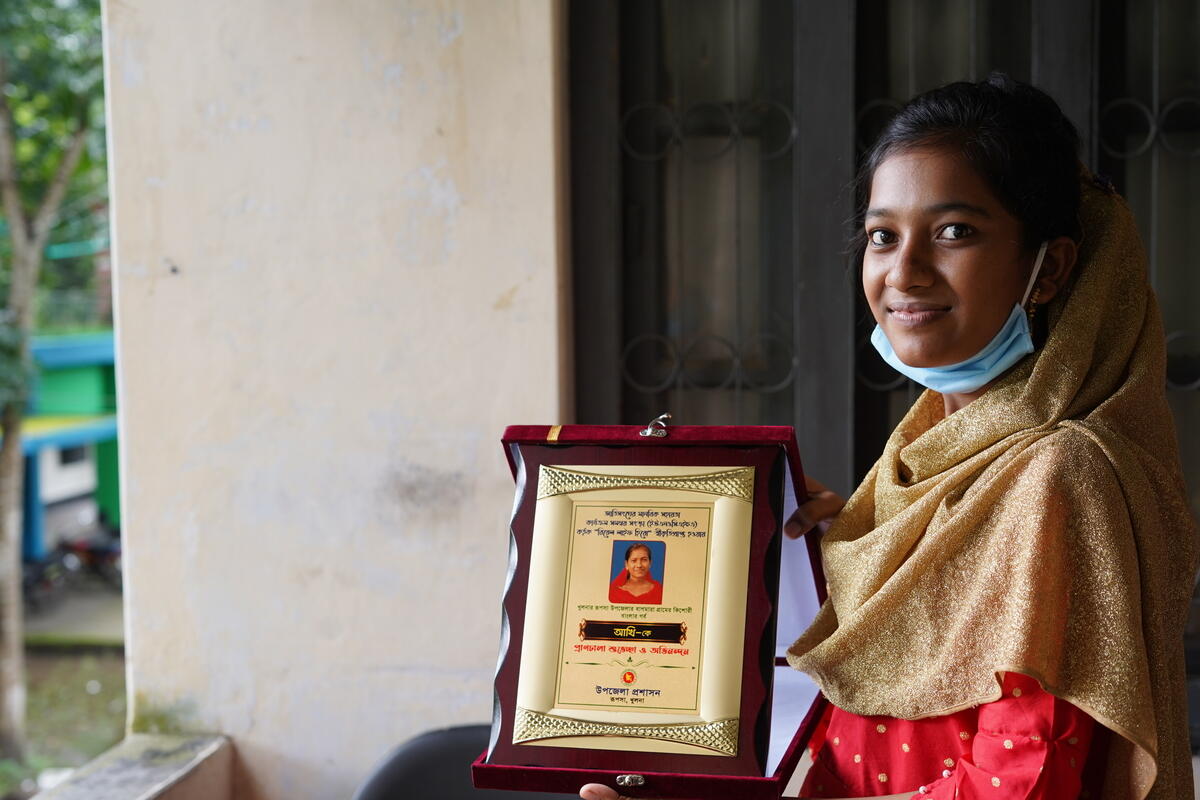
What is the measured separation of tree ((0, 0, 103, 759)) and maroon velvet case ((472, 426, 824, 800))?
613 centimetres

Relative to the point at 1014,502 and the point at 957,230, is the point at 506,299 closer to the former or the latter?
the point at 957,230

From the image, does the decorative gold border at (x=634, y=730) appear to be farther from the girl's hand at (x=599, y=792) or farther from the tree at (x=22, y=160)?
the tree at (x=22, y=160)

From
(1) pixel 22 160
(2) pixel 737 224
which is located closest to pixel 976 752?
(2) pixel 737 224

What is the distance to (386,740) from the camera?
8.27ft

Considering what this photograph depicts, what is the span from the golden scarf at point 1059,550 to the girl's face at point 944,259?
74 mm

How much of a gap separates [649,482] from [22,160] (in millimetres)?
7512

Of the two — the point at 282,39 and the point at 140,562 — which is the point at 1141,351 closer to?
the point at 282,39

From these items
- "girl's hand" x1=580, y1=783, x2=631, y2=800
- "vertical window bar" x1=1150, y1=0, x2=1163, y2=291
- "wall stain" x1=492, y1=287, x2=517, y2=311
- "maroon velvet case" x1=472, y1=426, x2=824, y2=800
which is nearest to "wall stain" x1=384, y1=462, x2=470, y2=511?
"wall stain" x1=492, y1=287, x2=517, y2=311

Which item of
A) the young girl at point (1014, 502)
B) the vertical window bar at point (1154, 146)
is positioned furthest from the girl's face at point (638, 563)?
the vertical window bar at point (1154, 146)

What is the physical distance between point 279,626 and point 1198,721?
6.81 feet

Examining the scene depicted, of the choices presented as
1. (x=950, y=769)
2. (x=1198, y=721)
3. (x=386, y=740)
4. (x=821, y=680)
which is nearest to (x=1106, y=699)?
(x=950, y=769)

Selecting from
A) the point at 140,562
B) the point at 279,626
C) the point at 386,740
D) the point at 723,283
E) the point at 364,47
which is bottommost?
the point at 386,740

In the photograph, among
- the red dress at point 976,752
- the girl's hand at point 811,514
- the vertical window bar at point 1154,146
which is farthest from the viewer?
the vertical window bar at point 1154,146

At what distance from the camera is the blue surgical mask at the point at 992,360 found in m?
1.19
